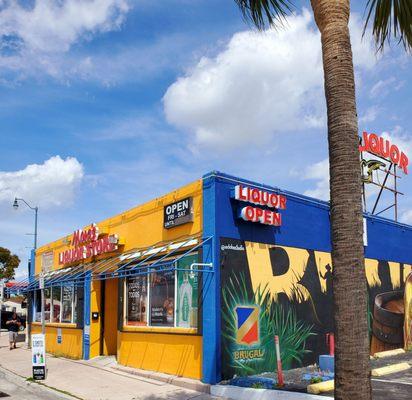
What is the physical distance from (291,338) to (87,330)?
7.74m

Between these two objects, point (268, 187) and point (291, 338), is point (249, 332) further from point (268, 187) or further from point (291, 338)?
point (268, 187)

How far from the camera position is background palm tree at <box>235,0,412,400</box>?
5051 millimetres

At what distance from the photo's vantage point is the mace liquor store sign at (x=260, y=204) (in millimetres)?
12492

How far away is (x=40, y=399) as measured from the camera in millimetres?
11625

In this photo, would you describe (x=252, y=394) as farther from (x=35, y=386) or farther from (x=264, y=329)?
(x=35, y=386)

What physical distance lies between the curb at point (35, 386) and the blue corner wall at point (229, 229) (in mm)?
3224

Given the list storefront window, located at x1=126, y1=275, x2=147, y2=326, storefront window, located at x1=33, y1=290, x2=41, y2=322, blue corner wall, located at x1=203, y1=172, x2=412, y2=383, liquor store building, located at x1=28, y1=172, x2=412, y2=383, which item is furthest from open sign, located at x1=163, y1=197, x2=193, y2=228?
storefront window, located at x1=33, y1=290, x2=41, y2=322

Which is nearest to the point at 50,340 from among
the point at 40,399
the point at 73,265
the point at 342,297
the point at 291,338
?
the point at 73,265

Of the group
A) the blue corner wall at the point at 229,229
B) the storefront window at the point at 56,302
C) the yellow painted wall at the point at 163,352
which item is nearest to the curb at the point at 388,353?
the blue corner wall at the point at 229,229

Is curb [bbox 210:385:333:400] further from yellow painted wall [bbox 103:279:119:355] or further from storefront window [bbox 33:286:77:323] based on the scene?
storefront window [bbox 33:286:77:323]

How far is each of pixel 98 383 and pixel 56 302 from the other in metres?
9.20

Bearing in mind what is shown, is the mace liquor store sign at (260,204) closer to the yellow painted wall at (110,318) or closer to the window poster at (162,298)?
the window poster at (162,298)

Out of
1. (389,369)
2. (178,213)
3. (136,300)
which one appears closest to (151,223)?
(178,213)

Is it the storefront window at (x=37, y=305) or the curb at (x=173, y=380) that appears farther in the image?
the storefront window at (x=37, y=305)
